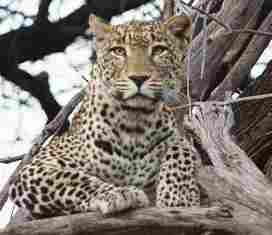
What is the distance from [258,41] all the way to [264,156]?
2.88ft

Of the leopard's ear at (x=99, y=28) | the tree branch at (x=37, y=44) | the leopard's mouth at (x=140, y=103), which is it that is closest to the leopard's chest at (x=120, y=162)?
the leopard's mouth at (x=140, y=103)

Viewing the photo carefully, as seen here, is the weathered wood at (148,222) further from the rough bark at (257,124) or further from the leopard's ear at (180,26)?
the rough bark at (257,124)

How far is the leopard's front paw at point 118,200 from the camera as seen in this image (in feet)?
14.6

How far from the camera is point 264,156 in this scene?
275 inches

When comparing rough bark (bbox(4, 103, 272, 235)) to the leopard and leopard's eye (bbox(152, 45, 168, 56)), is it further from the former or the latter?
leopard's eye (bbox(152, 45, 168, 56))

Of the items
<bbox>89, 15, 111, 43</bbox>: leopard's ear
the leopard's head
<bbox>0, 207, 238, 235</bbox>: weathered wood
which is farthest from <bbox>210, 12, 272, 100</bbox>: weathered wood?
<bbox>0, 207, 238, 235</bbox>: weathered wood

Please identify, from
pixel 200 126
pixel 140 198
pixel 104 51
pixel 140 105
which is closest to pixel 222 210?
pixel 140 198

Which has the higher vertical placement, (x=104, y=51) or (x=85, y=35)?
(x=85, y=35)

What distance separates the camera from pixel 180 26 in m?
5.32

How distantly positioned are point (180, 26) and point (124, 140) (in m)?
0.71

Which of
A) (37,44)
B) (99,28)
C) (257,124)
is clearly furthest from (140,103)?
(257,124)

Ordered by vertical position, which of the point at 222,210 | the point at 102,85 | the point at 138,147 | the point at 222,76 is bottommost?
the point at 222,210

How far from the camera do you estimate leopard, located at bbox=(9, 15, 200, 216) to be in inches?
194

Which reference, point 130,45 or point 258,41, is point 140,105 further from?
point 258,41
